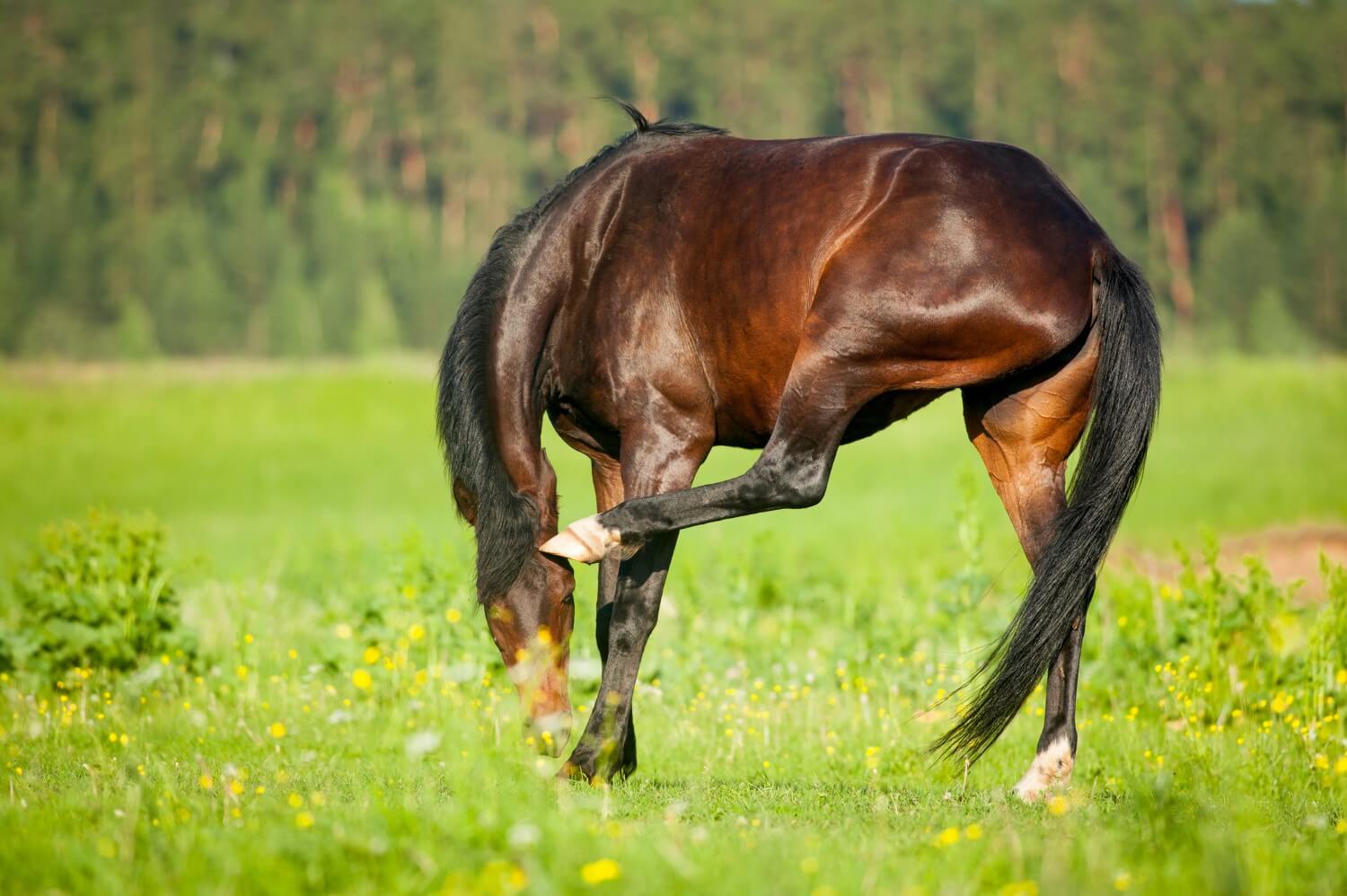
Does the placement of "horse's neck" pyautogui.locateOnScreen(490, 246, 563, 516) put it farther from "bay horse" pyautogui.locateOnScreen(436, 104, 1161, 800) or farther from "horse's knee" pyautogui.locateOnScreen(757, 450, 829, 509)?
"horse's knee" pyautogui.locateOnScreen(757, 450, 829, 509)

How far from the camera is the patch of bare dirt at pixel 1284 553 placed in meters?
13.0

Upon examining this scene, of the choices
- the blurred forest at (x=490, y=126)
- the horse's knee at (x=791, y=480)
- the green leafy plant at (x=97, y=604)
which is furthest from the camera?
A: the blurred forest at (x=490, y=126)

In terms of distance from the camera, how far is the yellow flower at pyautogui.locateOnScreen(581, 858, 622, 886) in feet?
9.43

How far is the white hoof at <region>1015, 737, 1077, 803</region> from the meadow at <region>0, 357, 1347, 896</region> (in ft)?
0.39

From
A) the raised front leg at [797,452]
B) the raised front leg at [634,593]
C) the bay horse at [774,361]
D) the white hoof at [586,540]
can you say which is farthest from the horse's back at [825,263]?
the white hoof at [586,540]

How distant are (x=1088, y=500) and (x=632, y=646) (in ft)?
5.73

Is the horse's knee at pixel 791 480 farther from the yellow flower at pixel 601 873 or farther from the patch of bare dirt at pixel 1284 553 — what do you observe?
the patch of bare dirt at pixel 1284 553

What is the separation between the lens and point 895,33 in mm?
50906

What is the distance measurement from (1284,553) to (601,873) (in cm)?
1364

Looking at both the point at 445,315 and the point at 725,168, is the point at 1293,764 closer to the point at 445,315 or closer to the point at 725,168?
the point at 725,168

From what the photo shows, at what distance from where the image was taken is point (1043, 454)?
5.06 meters

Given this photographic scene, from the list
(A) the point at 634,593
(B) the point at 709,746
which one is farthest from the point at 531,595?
(B) the point at 709,746

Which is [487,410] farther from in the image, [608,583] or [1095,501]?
[1095,501]

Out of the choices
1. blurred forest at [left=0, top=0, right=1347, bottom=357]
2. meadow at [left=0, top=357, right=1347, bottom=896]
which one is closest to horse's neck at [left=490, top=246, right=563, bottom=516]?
meadow at [left=0, top=357, right=1347, bottom=896]
